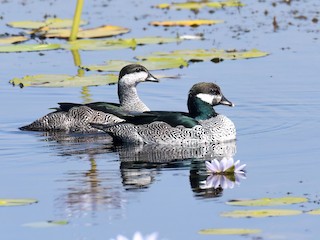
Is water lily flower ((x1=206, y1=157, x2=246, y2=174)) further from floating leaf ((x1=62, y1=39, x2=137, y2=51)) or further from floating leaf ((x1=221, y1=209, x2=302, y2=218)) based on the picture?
floating leaf ((x1=62, y1=39, x2=137, y2=51))

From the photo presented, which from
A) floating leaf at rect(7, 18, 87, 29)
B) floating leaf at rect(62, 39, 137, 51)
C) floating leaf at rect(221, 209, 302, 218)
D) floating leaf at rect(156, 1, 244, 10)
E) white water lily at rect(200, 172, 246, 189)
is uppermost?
floating leaf at rect(156, 1, 244, 10)

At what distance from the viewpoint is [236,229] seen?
956 cm

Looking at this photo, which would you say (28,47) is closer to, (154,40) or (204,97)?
(154,40)

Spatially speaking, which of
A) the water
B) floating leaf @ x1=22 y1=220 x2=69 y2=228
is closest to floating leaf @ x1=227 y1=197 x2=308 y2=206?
the water

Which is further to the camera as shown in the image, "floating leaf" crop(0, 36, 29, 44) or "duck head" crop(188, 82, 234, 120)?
"floating leaf" crop(0, 36, 29, 44)

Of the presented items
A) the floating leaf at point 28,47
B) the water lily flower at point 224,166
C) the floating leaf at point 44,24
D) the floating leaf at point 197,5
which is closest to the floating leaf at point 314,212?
the water lily flower at point 224,166

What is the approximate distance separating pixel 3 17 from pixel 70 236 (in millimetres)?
15460

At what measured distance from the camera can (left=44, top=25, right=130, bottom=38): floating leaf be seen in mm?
21828

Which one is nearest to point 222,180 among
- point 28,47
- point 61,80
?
point 61,80

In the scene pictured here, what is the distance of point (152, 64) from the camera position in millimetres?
18672

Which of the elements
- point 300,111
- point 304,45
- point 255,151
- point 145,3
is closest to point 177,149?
point 255,151

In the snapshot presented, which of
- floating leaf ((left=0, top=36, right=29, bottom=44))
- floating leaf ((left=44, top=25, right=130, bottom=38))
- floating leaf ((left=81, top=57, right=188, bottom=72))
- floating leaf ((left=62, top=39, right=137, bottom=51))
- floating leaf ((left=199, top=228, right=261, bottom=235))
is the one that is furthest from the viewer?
floating leaf ((left=44, top=25, right=130, bottom=38))

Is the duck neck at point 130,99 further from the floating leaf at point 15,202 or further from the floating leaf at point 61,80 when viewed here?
the floating leaf at point 15,202

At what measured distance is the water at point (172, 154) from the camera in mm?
10195
